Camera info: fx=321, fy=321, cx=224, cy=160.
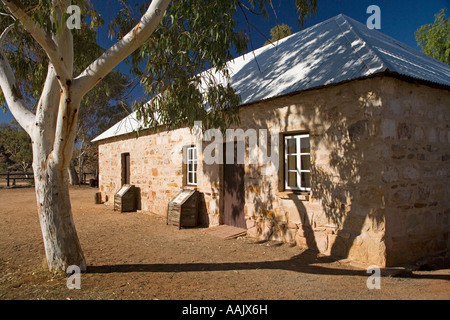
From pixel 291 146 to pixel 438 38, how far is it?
1460 cm

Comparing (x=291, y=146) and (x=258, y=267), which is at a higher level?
(x=291, y=146)

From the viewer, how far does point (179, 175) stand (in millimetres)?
9562

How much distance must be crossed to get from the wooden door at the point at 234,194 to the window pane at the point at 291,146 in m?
1.35

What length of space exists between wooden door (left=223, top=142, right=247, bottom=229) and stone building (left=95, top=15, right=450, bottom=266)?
0.04m

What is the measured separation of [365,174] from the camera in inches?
205

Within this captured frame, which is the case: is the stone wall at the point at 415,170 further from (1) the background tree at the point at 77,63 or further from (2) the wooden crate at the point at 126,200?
(2) the wooden crate at the point at 126,200

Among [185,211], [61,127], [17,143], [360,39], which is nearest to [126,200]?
[185,211]

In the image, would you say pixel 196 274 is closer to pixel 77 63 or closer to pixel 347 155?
pixel 347 155

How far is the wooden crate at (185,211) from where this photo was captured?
27.6 ft

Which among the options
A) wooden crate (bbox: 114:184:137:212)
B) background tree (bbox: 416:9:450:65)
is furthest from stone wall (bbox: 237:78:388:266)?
background tree (bbox: 416:9:450:65)

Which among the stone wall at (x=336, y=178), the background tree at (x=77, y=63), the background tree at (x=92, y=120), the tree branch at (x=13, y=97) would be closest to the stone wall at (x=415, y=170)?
the stone wall at (x=336, y=178)

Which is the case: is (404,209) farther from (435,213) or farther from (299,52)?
(299,52)

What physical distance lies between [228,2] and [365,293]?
4.89m
